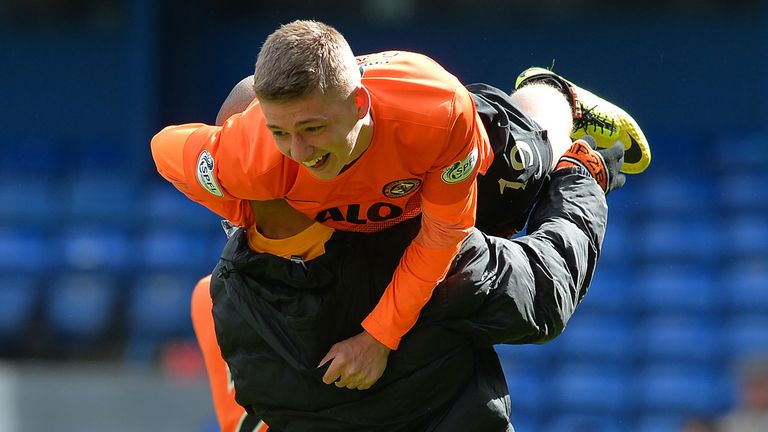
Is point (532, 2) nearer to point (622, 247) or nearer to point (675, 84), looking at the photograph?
point (675, 84)

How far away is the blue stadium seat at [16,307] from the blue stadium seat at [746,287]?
167 inches

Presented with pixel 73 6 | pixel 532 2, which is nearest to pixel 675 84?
pixel 532 2

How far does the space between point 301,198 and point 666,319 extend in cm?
472

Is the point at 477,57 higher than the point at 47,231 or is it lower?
higher

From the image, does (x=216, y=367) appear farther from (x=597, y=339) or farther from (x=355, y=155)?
(x=597, y=339)

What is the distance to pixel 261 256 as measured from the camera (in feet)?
9.76

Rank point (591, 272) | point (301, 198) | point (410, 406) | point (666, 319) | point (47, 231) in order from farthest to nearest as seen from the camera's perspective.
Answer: point (47, 231) < point (666, 319) < point (591, 272) < point (410, 406) < point (301, 198)

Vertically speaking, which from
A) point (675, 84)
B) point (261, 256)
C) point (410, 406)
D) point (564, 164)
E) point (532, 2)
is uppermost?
point (532, 2)

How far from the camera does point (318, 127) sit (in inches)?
104

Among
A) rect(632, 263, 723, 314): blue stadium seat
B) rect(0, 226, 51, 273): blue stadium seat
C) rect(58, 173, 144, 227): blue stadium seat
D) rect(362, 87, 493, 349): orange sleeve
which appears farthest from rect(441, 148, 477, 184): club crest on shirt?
rect(0, 226, 51, 273): blue stadium seat

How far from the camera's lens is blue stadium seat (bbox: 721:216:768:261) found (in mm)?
7312

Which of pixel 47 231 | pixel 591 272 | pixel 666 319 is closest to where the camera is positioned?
pixel 591 272

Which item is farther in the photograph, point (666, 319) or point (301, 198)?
point (666, 319)

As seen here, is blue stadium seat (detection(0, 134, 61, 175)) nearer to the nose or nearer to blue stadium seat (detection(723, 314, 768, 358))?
blue stadium seat (detection(723, 314, 768, 358))
